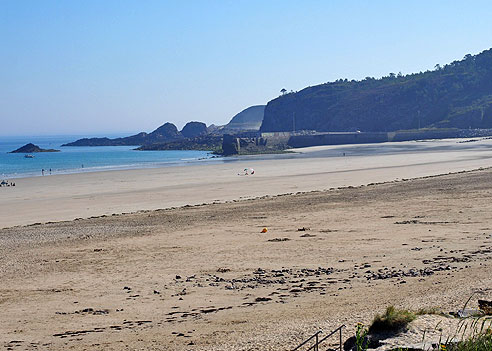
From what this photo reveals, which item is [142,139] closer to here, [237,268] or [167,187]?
[167,187]

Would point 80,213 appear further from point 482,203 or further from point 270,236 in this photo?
point 482,203

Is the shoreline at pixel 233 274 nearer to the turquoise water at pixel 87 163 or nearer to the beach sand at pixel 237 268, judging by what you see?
the beach sand at pixel 237 268

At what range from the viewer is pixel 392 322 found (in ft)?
21.6

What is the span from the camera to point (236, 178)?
133 ft

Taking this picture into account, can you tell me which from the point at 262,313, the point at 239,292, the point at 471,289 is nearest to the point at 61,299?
the point at 239,292

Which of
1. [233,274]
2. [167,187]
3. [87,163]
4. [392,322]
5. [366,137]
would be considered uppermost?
[366,137]

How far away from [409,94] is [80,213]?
4533 inches

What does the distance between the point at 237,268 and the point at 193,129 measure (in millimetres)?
154366

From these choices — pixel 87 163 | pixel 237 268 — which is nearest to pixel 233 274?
pixel 237 268

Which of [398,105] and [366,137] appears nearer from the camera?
[366,137]

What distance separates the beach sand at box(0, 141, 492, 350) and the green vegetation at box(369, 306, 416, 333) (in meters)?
1.19

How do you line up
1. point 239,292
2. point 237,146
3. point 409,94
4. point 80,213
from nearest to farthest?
point 239,292 → point 80,213 → point 237,146 → point 409,94

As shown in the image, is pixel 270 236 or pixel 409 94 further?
Answer: pixel 409 94

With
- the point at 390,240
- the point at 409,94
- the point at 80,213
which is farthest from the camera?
the point at 409,94
